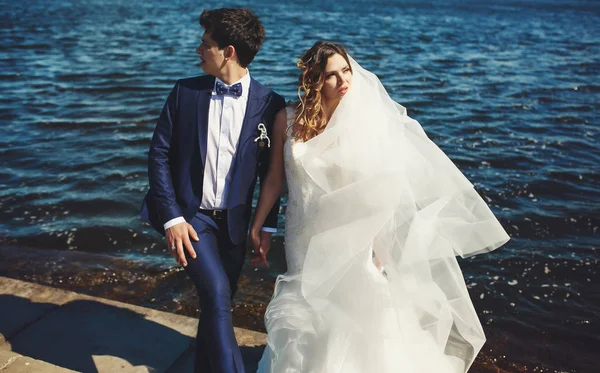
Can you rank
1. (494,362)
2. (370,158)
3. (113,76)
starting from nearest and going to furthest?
(370,158), (494,362), (113,76)

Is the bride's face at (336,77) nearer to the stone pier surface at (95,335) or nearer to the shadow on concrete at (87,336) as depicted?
the stone pier surface at (95,335)

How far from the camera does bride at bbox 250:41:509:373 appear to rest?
3.00 metres

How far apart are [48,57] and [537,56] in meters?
14.9

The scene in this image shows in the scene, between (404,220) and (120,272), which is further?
(120,272)

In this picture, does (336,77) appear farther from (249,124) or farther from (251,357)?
(251,357)

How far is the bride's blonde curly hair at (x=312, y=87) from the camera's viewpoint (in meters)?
3.11

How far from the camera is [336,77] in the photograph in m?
3.14

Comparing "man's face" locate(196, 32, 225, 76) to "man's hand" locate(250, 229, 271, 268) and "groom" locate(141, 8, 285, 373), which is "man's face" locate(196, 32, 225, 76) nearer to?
"groom" locate(141, 8, 285, 373)

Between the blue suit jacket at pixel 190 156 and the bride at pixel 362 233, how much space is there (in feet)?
0.53

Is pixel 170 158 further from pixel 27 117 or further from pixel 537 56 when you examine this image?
pixel 537 56

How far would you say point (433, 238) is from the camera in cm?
318

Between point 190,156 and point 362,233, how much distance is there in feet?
3.44

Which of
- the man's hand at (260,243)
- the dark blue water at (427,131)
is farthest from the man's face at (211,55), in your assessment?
the dark blue water at (427,131)

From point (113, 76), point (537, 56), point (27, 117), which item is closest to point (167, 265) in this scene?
point (27, 117)
